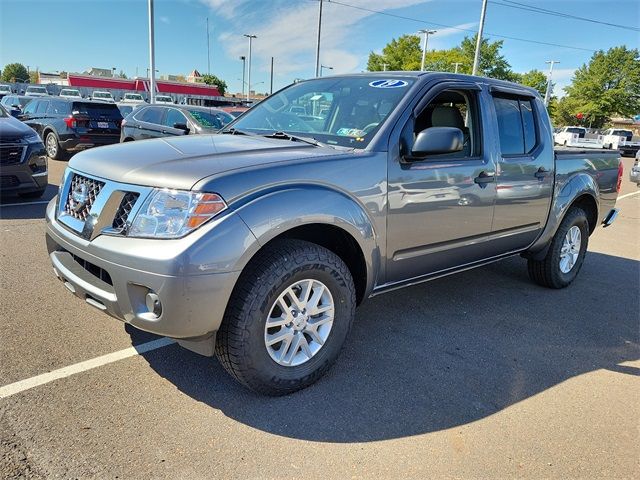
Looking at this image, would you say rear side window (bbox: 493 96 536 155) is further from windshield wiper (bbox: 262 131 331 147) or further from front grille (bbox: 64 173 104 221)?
front grille (bbox: 64 173 104 221)

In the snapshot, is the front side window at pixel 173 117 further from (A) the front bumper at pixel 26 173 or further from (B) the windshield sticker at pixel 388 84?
(B) the windshield sticker at pixel 388 84

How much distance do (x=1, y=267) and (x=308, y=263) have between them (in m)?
3.27

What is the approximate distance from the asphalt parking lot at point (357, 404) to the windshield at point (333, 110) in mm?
1474

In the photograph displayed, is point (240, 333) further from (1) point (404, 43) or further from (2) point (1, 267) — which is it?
(1) point (404, 43)

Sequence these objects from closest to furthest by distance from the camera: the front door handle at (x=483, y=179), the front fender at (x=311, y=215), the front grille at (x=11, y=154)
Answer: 1. the front fender at (x=311, y=215)
2. the front door handle at (x=483, y=179)
3. the front grille at (x=11, y=154)

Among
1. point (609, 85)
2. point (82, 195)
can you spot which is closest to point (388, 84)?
point (82, 195)

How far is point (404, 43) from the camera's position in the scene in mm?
51562

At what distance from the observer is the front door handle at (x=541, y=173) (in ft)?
13.9

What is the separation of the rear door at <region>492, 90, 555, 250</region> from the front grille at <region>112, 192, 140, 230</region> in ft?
8.84

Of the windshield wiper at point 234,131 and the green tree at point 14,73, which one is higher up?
the green tree at point 14,73

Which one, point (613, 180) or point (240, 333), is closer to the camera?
point (240, 333)

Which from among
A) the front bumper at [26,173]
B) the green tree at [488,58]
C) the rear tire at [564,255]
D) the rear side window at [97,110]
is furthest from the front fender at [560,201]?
the green tree at [488,58]

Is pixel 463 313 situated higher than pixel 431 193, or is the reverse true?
pixel 431 193

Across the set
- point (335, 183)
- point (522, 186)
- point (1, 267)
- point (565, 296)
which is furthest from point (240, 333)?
point (565, 296)
